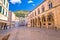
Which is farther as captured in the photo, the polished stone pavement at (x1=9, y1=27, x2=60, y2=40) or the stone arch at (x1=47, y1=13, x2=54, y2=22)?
the stone arch at (x1=47, y1=13, x2=54, y2=22)

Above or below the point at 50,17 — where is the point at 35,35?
below

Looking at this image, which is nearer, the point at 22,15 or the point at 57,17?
the point at 57,17

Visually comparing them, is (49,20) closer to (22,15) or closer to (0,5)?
(0,5)

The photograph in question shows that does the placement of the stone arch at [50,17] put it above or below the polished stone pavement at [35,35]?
above

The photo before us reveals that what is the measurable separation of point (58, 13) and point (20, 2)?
808 inches

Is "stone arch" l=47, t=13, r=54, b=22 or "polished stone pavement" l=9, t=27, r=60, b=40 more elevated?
"stone arch" l=47, t=13, r=54, b=22

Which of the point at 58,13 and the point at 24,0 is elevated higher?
the point at 24,0

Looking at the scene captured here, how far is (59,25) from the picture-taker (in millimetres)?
13281

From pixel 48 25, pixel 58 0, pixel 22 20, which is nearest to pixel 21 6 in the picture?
pixel 22 20

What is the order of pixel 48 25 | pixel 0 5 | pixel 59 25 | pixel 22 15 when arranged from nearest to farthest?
pixel 0 5 → pixel 59 25 → pixel 48 25 → pixel 22 15

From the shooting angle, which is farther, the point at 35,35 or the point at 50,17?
the point at 50,17

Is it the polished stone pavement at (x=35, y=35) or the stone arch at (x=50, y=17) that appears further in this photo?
the stone arch at (x=50, y=17)

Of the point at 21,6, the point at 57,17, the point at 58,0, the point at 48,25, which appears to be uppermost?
the point at 21,6

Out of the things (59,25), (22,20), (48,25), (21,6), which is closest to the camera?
(59,25)
